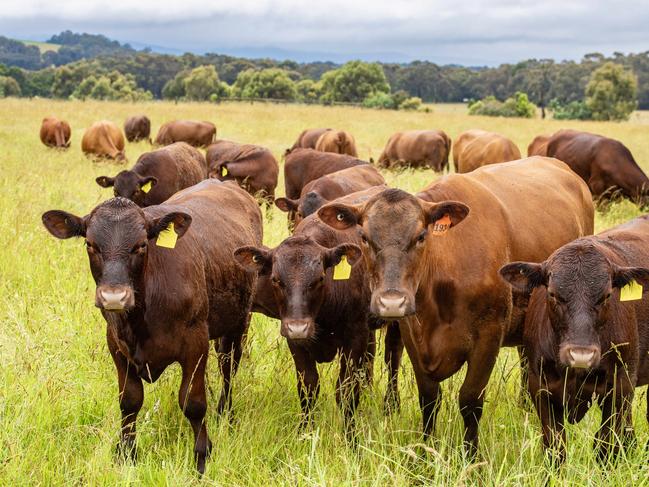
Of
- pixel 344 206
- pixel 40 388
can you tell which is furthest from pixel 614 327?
pixel 40 388

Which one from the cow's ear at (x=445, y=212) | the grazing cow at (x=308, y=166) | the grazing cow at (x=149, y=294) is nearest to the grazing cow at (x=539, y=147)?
the grazing cow at (x=308, y=166)

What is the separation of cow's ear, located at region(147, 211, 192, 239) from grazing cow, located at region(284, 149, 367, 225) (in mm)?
8150

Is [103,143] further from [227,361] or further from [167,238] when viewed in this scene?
[167,238]

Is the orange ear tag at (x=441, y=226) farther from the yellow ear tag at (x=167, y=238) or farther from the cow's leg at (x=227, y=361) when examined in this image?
the cow's leg at (x=227, y=361)

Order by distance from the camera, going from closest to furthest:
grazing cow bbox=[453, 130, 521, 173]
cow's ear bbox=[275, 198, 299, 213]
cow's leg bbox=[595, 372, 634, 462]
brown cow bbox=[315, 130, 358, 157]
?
1. cow's leg bbox=[595, 372, 634, 462]
2. cow's ear bbox=[275, 198, 299, 213]
3. grazing cow bbox=[453, 130, 521, 173]
4. brown cow bbox=[315, 130, 358, 157]

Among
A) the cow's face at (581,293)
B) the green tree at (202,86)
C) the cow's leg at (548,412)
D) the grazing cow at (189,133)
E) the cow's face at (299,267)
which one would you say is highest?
the cow's face at (581,293)

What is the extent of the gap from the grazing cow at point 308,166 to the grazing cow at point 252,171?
0.95 feet

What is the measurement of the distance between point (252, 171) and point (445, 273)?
896 cm

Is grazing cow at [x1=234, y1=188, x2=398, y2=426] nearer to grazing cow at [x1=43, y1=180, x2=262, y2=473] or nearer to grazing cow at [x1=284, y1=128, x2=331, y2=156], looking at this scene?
grazing cow at [x1=43, y1=180, x2=262, y2=473]

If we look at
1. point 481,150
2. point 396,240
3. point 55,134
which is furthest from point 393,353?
point 55,134

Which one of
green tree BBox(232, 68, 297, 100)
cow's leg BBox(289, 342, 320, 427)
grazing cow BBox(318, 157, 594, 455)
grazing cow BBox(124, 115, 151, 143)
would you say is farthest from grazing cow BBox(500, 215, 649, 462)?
green tree BBox(232, 68, 297, 100)

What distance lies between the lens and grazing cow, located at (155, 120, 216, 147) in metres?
24.1

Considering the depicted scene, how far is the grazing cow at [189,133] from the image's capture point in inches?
949

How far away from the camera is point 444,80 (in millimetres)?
112750
